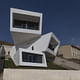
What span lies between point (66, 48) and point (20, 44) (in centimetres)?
2099

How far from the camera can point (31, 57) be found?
2741 centimetres

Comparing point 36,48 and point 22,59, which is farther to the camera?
point 36,48

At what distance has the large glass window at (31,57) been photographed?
26.3m

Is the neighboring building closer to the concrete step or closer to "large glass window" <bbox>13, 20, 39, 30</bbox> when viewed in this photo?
the concrete step

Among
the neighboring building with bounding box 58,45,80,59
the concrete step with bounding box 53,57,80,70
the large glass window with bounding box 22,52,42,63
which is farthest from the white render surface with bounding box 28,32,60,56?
the neighboring building with bounding box 58,45,80,59

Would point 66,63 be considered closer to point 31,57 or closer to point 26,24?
point 31,57

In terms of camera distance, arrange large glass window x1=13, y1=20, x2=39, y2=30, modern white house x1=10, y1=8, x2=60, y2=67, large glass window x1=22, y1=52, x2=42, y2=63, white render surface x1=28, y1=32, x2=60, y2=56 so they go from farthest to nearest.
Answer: large glass window x1=13, y1=20, x2=39, y2=30
white render surface x1=28, y1=32, x2=60, y2=56
modern white house x1=10, y1=8, x2=60, y2=67
large glass window x1=22, y1=52, x2=42, y2=63

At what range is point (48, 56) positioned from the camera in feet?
105
